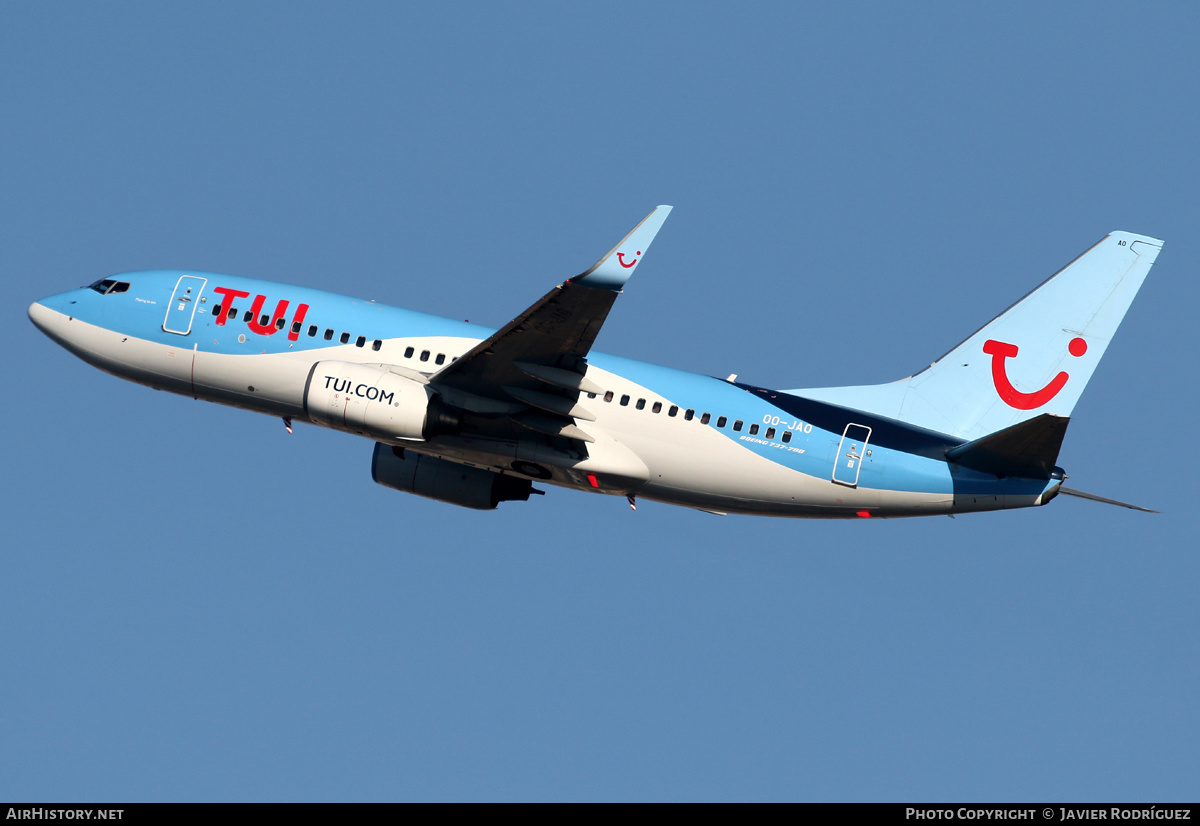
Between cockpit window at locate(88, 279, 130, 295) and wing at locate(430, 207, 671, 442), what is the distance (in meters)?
10.7

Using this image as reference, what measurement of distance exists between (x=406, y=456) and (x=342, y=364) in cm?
481

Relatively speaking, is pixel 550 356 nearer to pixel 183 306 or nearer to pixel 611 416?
pixel 611 416

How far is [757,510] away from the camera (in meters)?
34.5

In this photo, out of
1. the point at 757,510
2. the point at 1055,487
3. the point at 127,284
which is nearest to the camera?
the point at 1055,487

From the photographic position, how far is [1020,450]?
31688 mm

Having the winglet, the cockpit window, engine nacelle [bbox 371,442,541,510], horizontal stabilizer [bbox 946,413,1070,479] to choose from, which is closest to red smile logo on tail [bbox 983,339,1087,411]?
horizontal stabilizer [bbox 946,413,1070,479]

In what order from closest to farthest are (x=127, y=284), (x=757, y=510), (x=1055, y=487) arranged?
(x=1055, y=487), (x=757, y=510), (x=127, y=284)

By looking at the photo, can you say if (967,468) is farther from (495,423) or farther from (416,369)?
(416,369)

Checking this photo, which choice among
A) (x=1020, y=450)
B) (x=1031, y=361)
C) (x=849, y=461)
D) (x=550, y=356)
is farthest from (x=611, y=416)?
(x=1031, y=361)

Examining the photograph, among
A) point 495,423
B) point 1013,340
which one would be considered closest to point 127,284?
point 495,423

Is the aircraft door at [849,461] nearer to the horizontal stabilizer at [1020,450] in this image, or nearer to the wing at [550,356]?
the horizontal stabilizer at [1020,450]

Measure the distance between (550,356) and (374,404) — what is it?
4.76 m

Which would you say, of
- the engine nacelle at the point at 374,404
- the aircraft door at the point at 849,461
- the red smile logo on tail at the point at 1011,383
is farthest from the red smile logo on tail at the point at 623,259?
the red smile logo on tail at the point at 1011,383

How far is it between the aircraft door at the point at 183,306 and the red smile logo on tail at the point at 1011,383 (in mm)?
22357
